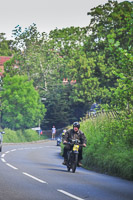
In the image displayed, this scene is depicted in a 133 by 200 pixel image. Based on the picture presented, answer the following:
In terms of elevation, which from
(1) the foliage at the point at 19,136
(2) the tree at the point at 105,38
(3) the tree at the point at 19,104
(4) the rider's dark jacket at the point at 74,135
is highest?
(2) the tree at the point at 105,38

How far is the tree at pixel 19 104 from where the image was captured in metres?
69.2

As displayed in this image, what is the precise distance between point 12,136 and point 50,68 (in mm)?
17321

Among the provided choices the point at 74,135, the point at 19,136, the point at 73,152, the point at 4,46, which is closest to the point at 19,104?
the point at 19,136

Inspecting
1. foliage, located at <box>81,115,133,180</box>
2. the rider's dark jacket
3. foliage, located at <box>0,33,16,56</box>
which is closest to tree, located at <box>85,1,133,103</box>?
foliage, located at <box>81,115,133,180</box>

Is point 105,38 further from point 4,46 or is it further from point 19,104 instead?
point 4,46

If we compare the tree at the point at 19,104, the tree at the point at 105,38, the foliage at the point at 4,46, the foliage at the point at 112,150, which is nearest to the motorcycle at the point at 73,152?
the foliage at the point at 112,150

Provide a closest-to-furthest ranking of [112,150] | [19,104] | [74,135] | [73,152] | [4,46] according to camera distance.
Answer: [73,152]
[74,135]
[112,150]
[19,104]
[4,46]

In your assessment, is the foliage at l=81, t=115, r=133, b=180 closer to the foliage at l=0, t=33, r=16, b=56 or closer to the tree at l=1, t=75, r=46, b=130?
the tree at l=1, t=75, r=46, b=130

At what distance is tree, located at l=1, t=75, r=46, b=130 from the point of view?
6925 cm

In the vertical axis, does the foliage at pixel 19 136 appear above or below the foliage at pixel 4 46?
below

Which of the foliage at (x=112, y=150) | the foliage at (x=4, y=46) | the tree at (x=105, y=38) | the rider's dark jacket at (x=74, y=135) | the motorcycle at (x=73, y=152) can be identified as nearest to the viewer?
the foliage at (x=112, y=150)

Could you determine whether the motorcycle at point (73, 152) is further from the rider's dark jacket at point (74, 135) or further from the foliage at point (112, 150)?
the foliage at point (112, 150)

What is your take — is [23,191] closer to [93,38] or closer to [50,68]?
[93,38]

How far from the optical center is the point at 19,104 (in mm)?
71188
